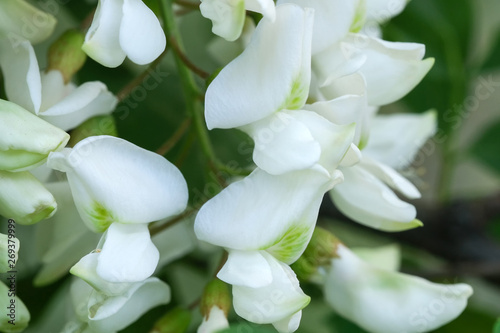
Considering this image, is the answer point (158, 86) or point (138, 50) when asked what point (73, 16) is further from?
point (138, 50)

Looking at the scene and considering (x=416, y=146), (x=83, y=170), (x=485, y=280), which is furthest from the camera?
(x=485, y=280)

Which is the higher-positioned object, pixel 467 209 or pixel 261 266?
pixel 261 266

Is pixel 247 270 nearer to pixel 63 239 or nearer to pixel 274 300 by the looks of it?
pixel 274 300

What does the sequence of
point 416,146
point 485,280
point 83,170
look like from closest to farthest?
1. point 83,170
2. point 416,146
3. point 485,280

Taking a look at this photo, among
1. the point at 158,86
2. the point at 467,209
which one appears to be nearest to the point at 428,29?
the point at 467,209

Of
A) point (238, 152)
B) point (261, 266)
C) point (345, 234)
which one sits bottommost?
point (345, 234)

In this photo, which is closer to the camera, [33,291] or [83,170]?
[83,170]

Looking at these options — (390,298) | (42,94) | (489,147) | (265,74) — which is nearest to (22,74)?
(42,94)
